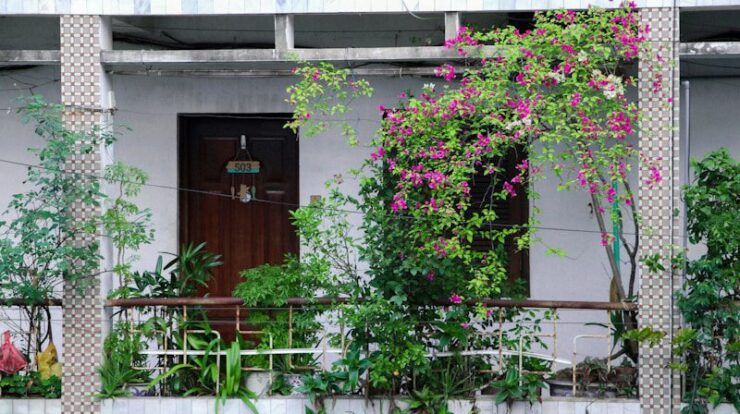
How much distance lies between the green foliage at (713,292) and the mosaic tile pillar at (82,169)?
4793mm

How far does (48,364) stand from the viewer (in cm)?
1010

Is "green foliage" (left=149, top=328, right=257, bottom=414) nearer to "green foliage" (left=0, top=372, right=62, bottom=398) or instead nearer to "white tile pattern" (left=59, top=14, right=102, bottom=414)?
"white tile pattern" (left=59, top=14, right=102, bottom=414)

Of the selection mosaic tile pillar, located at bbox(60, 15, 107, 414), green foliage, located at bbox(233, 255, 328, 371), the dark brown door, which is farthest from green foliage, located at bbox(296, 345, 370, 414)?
the dark brown door

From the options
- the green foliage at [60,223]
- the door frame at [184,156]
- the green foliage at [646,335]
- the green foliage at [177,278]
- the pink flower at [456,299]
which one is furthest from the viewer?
the door frame at [184,156]

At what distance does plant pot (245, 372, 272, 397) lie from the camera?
10.1m

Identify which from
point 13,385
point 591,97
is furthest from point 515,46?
point 13,385

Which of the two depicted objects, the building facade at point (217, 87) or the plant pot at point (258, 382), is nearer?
the building facade at point (217, 87)

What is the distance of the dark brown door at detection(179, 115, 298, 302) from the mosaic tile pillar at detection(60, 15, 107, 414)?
2020 mm

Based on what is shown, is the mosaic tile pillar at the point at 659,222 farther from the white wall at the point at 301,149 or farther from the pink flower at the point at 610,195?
the white wall at the point at 301,149

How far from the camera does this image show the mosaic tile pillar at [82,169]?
9.84 m

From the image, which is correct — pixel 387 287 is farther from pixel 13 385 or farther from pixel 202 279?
pixel 13 385

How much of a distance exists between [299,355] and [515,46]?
318 centimetres

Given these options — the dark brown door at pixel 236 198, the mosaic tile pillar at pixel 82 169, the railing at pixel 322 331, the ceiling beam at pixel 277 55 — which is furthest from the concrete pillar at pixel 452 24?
the mosaic tile pillar at pixel 82 169

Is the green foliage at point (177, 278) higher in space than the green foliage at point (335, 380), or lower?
higher
